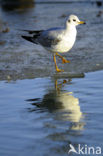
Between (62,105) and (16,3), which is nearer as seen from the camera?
(62,105)

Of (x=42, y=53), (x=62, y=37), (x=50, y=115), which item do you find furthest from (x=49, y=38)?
(x=50, y=115)

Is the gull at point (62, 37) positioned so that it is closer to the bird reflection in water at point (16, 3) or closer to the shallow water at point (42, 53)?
the shallow water at point (42, 53)

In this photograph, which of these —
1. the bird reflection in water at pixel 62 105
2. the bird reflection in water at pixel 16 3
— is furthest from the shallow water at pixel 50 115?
the bird reflection in water at pixel 16 3

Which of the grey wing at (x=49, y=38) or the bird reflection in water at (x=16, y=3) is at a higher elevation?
the bird reflection in water at (x=16, y=3)

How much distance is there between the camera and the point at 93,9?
1661 centimetres

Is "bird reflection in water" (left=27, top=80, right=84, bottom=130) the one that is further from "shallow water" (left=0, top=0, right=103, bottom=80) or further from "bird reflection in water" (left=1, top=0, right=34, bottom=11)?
"bird reflection in water" (left=1, top=0, right=34, bottom=11)

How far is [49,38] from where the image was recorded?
721 cm

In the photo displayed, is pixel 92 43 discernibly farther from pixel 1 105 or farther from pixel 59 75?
pixel 1 105

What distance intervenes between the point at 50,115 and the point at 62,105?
18.1 inches

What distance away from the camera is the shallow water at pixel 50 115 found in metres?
3.61

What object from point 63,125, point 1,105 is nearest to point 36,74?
point 1,105

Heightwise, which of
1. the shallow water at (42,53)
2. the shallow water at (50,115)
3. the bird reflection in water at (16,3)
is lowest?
the shallow water at (50,115)

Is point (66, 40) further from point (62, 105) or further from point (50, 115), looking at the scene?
point (50, 115)

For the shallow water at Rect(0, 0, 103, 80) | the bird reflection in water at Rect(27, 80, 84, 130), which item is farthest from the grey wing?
the bird reflection in water at Rect(27, 80, 84, 130)
